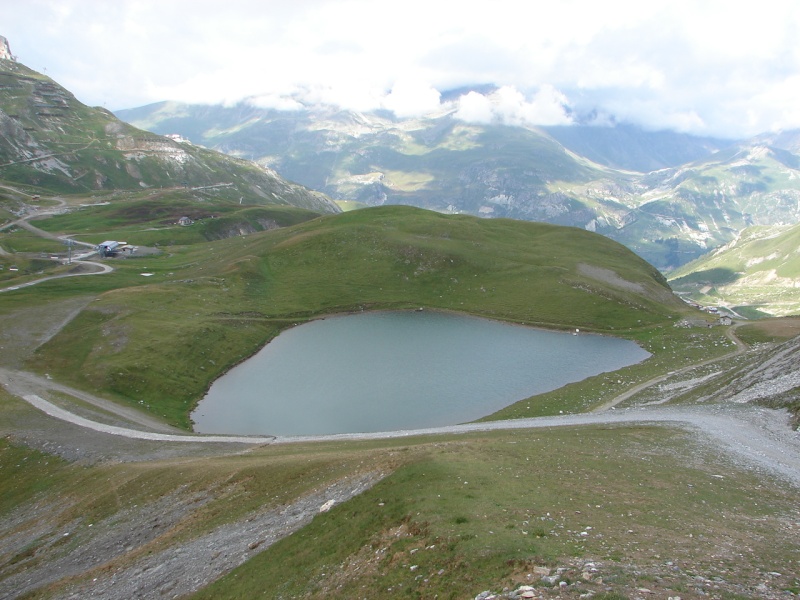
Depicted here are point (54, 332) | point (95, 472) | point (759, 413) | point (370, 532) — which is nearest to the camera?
point (370, 532)

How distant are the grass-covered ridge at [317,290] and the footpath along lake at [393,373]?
19.8 ft

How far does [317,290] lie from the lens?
130 metres

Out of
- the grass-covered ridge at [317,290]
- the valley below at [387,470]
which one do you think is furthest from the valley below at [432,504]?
the grass-covered ridge at [317,290]

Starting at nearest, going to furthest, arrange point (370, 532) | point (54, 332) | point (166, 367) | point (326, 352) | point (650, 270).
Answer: point (370, 532), point (166, 367), point (54, 332), point (326, 352), point (650, 270)

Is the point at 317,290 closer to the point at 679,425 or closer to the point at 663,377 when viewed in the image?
the point at 663,377

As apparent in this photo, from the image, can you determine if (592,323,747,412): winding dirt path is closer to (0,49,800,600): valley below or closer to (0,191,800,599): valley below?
(0,49,800,600): valley below

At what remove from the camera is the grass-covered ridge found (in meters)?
83.1

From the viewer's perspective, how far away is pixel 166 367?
82.5 metres

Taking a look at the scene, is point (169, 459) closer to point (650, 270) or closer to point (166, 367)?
point (166, 367)

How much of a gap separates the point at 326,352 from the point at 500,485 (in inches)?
2760

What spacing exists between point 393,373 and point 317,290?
51541 mm

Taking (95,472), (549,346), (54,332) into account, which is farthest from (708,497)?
(54,332)

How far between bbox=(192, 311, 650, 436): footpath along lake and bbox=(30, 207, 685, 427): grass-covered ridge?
19.8ft

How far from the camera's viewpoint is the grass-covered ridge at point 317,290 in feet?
273
